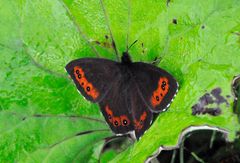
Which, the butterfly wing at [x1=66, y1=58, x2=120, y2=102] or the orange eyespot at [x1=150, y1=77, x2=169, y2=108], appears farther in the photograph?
the butterfly wing at [x1=66, y1=58, x2=120, y2=102]

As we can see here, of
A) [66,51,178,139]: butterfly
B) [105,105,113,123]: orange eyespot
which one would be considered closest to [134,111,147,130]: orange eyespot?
[66,51,178,139]: butterfly

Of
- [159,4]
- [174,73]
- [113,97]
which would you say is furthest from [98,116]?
[159,4]

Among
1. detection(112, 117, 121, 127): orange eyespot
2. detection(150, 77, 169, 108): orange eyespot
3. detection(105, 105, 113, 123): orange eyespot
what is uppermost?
detection(150, 77, 169, 108): orange eyespot

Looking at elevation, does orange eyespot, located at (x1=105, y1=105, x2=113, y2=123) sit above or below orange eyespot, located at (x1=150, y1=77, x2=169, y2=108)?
below

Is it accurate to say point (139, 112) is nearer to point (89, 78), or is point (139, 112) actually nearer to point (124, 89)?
point (124, 89)

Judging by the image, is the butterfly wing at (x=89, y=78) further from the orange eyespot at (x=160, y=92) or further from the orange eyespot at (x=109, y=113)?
the orange eyespot at (x=160, y=92)

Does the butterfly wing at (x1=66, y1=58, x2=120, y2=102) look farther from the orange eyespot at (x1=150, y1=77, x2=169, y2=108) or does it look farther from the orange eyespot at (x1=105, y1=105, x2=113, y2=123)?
the orange eyespot at (x1=150, y1=77, x2=169, y2=108)

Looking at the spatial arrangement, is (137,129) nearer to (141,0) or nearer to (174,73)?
(174,73)

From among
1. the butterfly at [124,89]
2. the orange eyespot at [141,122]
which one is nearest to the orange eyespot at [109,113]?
the butterfly at [124,89]
